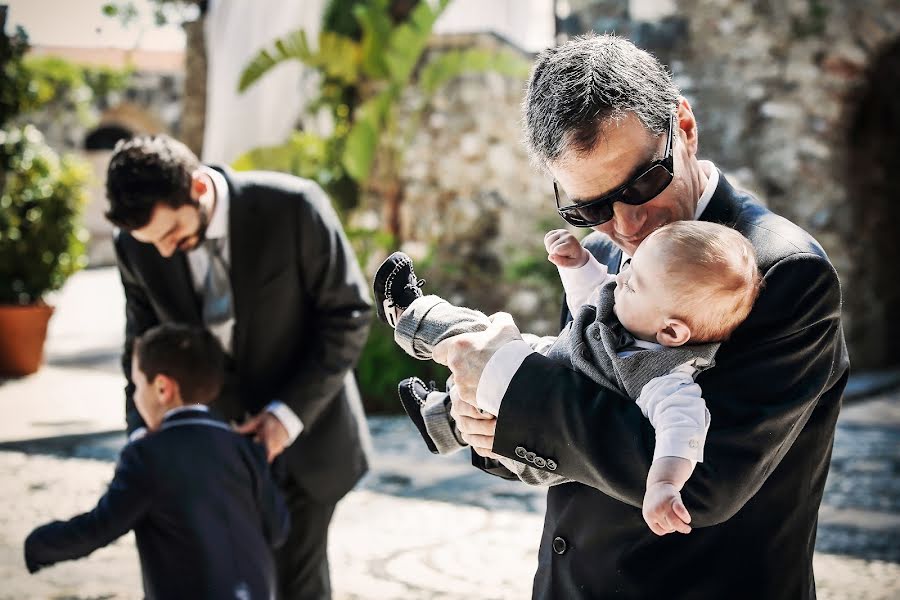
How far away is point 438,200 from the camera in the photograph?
919cm

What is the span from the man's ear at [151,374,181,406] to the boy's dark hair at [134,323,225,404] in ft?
0.04

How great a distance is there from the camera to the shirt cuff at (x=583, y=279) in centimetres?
195

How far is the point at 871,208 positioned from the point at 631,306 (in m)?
9.33

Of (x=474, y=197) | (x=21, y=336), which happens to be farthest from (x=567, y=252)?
(x=21, y=336)

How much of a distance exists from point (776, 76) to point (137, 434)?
7741 mm

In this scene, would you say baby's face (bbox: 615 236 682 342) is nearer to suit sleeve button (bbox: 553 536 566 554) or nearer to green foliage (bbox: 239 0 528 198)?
suit sleeve button (bbox: 553 536 566 554)

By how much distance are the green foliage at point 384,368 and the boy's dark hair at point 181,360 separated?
525cm

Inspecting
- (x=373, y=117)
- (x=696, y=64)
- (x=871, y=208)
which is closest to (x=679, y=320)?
(x=373, y=117)

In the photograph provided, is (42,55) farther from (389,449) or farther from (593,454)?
(593,454)

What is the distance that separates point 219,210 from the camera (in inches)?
117

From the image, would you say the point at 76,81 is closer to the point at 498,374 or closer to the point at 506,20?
the point at 506,20

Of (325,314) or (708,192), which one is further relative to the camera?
(325,314)

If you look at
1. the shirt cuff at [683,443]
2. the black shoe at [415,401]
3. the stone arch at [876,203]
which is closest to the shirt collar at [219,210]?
the black shoe at [415,401]

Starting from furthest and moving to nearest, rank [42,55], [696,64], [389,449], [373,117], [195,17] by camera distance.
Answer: [42,55], [195,17], [696,64], [373,117], [389,449]
